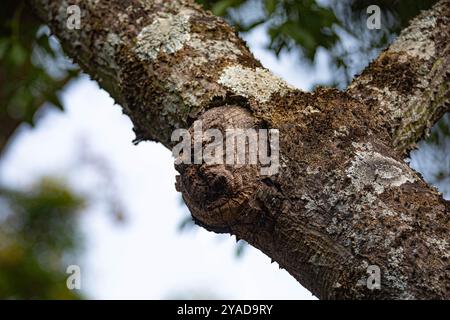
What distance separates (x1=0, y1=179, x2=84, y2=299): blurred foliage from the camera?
3.16 metres

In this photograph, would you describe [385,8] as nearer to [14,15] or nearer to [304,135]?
[304,135]

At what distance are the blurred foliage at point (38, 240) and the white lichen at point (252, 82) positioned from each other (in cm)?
198

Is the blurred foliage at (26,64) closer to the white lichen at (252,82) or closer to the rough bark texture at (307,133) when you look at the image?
the rough bark texture at (307,133)

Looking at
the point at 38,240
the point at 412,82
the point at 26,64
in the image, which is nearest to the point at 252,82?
the point at 412,82

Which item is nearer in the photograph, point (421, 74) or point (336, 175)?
point (336, 175)

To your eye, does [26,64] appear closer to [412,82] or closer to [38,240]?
[412,82]

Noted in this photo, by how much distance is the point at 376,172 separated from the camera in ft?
3.32

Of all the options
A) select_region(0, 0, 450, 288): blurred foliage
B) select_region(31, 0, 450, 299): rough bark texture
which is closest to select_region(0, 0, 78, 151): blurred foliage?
select_region(0, 0, 450, 288): blurred foliage

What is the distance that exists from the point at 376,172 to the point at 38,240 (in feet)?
9.05

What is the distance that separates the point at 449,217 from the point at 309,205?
7.1 inches

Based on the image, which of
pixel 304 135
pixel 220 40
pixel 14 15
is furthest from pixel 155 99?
pixel 14 15

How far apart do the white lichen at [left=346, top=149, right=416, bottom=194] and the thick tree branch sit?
132 millimetres
